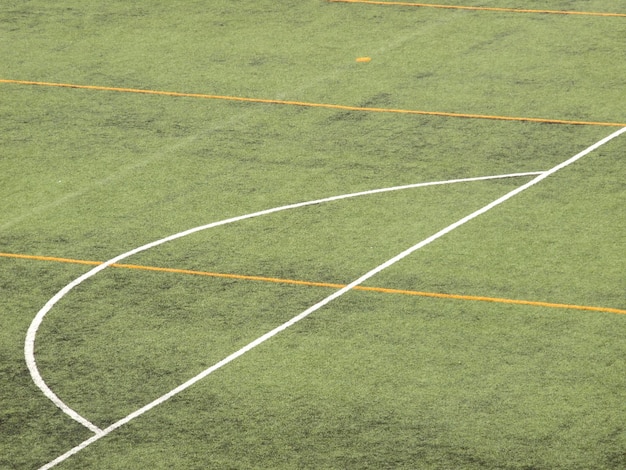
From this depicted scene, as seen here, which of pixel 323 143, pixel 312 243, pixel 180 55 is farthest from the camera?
pixel 180 55

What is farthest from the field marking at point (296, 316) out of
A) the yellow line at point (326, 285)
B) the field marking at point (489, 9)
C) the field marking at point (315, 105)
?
the field marking at point (489, 9)

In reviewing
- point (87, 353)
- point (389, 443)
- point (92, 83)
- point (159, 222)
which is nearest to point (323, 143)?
point (159, 222)

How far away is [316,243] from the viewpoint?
9820mm

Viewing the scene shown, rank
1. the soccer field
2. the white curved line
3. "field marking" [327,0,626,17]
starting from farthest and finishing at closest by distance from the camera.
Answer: "field marking" [327,0,626,17] < the white curved line < the soccer field

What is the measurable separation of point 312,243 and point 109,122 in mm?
3574

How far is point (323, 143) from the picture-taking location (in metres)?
11.9

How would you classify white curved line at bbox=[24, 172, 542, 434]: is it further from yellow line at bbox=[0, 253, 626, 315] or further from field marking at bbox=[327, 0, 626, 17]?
field marking at bbox=[327, 0, 626, 17]

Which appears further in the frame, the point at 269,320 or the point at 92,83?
the point at 92,83

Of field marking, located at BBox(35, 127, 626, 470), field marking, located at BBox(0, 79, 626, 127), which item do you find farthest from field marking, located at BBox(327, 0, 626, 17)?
field marking, located at BBox(35, 127, 626, 470)

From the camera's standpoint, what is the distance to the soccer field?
746 centimetres

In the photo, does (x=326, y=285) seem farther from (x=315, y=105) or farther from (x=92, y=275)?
(x=315, y=105)

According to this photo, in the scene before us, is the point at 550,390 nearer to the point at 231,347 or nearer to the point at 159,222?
the point at 231,347

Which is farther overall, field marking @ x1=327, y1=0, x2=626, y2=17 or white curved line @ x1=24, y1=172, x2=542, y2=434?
field marking @ x1=327, y1=0, x2=626, y2=17

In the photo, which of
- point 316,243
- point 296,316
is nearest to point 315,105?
point 316,243
